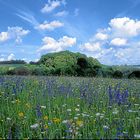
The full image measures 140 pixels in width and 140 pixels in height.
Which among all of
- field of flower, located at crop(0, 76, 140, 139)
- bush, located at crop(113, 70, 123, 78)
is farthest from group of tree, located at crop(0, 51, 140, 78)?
field of flower, located at crop(0, 76, 140, 139)

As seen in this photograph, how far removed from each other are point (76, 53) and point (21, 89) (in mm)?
14734

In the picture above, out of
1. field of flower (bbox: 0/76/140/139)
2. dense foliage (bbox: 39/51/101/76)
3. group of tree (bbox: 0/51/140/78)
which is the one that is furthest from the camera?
dense foliage (bbox: 39/51/101/76)

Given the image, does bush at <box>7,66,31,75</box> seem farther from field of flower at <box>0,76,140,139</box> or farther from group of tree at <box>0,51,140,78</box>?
field of flower at <box>0,76,140,139</box>

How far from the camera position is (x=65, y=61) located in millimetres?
22562

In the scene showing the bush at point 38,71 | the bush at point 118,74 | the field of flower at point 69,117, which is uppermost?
the bush at point 38,71

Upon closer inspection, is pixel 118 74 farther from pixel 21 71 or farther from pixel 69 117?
pixel 69 117

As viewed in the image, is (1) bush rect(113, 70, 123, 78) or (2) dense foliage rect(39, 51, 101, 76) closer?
(1) bush rect(113, 70, 123, 78)

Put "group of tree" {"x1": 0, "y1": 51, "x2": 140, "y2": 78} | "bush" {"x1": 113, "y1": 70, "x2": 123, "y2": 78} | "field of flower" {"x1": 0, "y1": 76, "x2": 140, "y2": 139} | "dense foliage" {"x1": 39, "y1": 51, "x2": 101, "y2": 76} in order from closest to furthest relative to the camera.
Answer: "field of flower" {"x1": 0, "y1": 76, "x2": 140, "y2": 139}, "bush" {"x1": 113, "y1": 70, "x2": 123, "y2": 78}, "group of tree" {"x1": 0, "y1": 51, "x2": 140, "y2": 78}, "dense foliage" {"x1": 39, "y1": 51, "x2": 101, "y2": 76}


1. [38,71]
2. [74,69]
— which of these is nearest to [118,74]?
[74,69]

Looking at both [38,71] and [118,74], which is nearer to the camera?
[118,74]

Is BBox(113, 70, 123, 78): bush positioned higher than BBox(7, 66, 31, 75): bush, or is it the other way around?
BBox(7, 66, 31, 75): bush

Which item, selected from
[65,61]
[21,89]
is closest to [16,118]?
[21,89]

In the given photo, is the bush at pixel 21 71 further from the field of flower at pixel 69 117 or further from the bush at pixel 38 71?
the field of flower at pixel 69 117

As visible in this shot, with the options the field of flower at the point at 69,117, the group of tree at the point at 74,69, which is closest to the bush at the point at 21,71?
the group of tree at the point at 74,69
